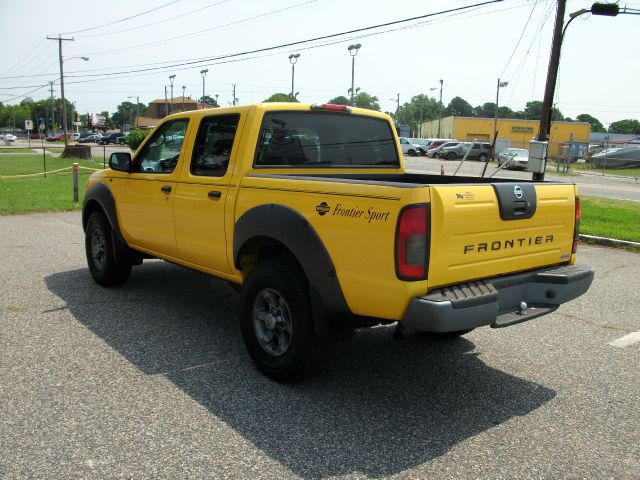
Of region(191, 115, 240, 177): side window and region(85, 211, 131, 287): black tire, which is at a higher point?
region(191, 115, 240, 177): side window

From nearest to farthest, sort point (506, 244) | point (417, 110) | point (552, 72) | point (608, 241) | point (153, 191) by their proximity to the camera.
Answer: point (506, 244)
point (153, 191)
point (608, 241)
point (552, 72)
point (417, 110)

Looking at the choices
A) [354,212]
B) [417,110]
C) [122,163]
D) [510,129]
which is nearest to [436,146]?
[510,129]

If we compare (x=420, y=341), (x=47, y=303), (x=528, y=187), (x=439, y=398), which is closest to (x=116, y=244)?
(x=47, y=303)

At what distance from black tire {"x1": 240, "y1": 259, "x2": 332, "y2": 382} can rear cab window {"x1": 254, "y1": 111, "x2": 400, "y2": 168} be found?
100 centimetres

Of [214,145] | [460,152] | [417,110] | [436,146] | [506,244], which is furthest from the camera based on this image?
[417,110]

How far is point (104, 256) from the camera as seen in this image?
21.1 feet

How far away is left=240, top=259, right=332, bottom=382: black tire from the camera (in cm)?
378

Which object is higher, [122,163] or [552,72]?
[552,72]

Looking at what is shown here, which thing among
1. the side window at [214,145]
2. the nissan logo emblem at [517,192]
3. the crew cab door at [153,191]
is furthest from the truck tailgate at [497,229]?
the crew cab door at [153,191]

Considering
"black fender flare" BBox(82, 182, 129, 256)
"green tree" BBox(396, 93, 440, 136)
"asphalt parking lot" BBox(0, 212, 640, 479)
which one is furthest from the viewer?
"green tree" BBox(396, 93, 440, 136)

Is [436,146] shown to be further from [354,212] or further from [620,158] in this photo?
[354,212]

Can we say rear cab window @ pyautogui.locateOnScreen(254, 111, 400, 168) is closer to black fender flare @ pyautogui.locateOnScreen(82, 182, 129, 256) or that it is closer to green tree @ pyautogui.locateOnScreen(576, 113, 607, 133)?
black fender flare @ pyautogui.locateOnScreen(82, 182, 129, 256)

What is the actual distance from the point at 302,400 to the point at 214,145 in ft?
7.39

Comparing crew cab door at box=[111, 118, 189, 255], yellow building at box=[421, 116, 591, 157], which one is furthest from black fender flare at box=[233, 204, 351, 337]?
yellow building at box=[421, 116, 591, 157]
